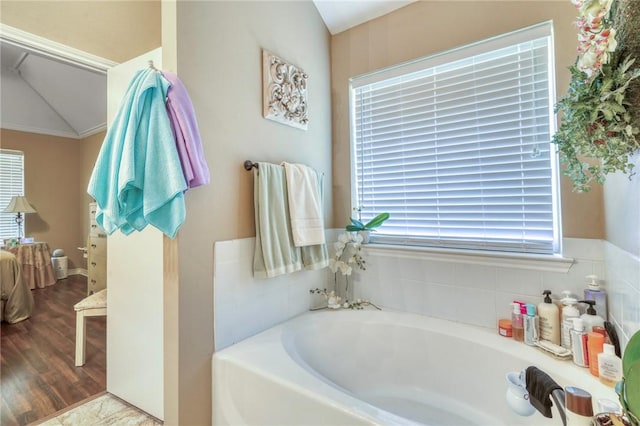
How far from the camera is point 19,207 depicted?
14.4 ft

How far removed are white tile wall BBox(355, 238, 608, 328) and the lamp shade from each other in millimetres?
5441

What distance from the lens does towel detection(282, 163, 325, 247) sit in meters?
1.63

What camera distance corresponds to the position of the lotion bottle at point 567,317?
1.26m

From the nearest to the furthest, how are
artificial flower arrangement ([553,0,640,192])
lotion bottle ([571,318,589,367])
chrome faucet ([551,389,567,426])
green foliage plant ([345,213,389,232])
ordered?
1. artificial flower arrangement ([553,0,640,192])
2. chrome faucet ([551,389,567,426])
3. lotion bottle ([571,318,589,367])
4. green foliage plant ([345,213,389,232])

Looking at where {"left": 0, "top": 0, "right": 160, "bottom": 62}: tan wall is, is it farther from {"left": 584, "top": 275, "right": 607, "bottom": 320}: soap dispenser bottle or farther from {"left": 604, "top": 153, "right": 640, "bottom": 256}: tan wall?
{"left": 584, "top": 275, "right": 607, "bottom": 320}: soap dispenser bottle

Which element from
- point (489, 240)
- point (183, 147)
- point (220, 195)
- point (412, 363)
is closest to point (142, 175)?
point (183, 147)

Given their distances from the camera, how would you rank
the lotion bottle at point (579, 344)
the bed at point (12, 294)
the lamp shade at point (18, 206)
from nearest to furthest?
the lotion bottle at point (579, 344)
the bed at point (12, 294)
the lamp shade at point (18, 206)

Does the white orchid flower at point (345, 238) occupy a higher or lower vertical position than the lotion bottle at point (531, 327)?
higher

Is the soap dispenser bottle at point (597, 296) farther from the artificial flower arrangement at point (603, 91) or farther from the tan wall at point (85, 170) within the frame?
the tan wall at point (85, 170)

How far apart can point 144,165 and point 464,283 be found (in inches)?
66.8

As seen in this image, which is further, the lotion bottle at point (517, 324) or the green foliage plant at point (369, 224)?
the green foliage plant at point (369, 224)

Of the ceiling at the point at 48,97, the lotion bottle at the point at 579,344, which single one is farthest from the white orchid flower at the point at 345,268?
the ceiling at the point at 48,97

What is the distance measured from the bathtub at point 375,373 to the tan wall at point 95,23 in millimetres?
2111

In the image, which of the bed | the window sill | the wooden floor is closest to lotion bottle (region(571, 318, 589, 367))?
the window sill
